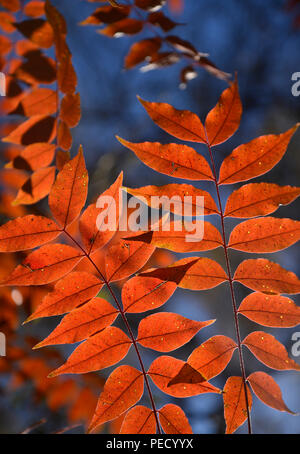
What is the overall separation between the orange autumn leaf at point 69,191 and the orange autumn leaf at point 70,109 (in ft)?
0.83

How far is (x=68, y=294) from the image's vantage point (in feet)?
1.79

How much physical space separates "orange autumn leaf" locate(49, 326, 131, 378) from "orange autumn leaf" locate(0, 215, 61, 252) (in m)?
0.17

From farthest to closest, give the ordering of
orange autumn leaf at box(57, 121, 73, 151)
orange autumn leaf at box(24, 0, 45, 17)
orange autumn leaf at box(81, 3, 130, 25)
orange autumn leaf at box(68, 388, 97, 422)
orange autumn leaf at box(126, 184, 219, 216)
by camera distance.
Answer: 1. orange autumn leaf at box(68, 388, 97, 422)
2. orange autumn leaf at box(24, 0, 45, 17)
3. orange autumn leaf at box(81, 3, 130, 25)
4. orange autumn leaf at box(57, 121, 73, 151)
5. orange autumn leaf at box(126, 184, 219, 216)

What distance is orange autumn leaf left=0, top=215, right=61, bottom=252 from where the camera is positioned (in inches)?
20.7

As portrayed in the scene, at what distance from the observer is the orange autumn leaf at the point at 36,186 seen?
735mm

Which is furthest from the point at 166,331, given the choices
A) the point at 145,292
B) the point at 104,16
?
the point at 104,16

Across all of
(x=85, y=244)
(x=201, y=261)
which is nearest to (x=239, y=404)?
(x=201, y=261)

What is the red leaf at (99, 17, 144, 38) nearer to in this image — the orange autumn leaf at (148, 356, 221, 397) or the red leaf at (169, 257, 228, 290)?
the red leaf at (169, 257, 228, 290)

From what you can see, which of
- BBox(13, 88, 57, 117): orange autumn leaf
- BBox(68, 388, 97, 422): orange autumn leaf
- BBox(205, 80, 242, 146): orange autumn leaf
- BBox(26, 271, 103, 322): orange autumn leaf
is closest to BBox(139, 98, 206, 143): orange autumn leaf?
BBox(205, 80, 242, 146): orange autumn leaf

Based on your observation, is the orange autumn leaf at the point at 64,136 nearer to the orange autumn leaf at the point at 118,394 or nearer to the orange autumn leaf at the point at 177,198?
the orange autumn leaf at the point at 177,198

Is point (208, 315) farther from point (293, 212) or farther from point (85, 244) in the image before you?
point (85, 244)

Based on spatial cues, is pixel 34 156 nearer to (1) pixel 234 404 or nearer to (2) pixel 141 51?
(2) pixel 141 51

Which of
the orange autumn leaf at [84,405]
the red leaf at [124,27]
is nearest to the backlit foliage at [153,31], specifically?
the red leaf at [124,27]

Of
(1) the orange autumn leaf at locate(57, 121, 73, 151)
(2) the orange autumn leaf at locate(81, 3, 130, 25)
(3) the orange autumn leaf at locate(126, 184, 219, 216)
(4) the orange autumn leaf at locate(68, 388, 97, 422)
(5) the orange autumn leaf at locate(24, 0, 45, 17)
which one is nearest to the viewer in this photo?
(3) the orange autumn leaf at locate(126, 184, 219, 216)
